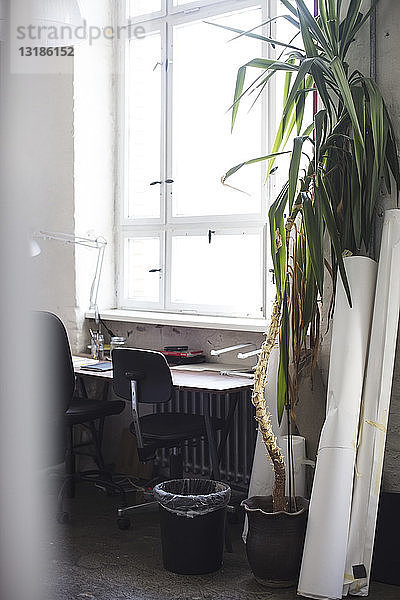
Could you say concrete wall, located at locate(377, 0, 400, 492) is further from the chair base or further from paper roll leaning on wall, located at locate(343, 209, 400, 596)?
the chair base

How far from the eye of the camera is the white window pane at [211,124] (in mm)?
3650

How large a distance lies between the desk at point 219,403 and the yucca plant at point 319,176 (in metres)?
0.38

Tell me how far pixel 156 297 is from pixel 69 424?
3.16 ft

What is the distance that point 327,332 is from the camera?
298 centimetres

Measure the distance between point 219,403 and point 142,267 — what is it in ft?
3.16

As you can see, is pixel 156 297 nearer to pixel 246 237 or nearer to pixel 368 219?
pixel 246 237

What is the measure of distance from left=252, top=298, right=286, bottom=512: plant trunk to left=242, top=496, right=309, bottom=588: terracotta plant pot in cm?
7

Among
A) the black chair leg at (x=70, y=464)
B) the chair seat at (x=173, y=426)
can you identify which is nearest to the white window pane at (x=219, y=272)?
the chair seat at (x=173, y=426)

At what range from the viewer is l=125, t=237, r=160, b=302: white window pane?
4117 mm

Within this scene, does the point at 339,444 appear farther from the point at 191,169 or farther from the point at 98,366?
the point at 191,169

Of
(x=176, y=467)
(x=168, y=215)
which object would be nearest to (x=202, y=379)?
(x=176, y=467)

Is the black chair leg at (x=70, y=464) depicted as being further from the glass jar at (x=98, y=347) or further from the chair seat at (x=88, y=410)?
the glass jar at (x=98, y=347)

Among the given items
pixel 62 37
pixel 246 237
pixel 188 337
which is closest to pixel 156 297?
pixel 188 337

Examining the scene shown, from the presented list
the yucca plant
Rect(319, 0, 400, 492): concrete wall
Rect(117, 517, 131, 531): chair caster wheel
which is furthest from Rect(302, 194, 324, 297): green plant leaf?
Rect(117, 517, 131, 531): chair caster wheel
